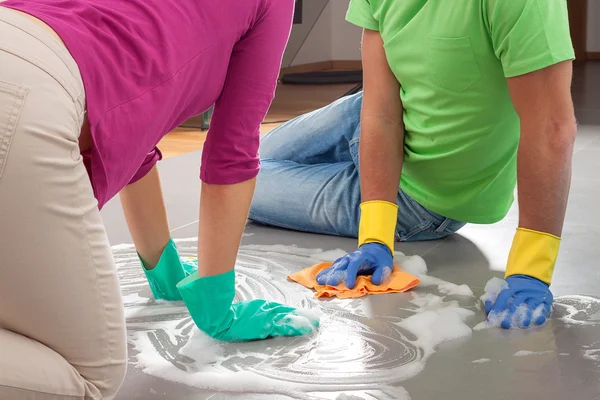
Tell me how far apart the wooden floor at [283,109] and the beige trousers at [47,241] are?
1.95 metres

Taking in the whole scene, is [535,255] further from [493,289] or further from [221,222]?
[221,222]

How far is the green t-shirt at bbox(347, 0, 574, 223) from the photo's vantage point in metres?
1.27

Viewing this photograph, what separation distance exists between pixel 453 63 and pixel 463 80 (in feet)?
0.12

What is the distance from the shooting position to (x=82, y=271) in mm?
766

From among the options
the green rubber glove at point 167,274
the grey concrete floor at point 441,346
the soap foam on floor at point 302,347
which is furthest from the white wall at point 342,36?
the green rubber glove at point 167,274

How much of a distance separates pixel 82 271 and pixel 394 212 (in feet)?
2.82

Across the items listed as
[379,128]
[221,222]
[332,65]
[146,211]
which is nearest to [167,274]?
[146,211]

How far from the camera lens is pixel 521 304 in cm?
125

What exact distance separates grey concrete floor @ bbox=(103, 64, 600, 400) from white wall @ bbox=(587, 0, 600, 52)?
188 inches

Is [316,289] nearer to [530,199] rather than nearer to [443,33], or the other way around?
[530,199]

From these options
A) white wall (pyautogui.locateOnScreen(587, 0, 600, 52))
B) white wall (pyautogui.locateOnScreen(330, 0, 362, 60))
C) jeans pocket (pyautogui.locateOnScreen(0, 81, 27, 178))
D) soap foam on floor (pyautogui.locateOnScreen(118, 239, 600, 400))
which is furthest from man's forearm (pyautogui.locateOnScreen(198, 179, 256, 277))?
white wall (pyautogui.locateOnScreen(587, 0, 600, 52))

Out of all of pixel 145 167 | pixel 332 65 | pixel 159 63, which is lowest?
pixel 332 65

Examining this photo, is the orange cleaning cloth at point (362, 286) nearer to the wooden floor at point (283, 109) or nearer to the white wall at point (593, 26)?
the wooden floor at point (283, 109)

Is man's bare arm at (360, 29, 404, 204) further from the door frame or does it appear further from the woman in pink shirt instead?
the door frame
